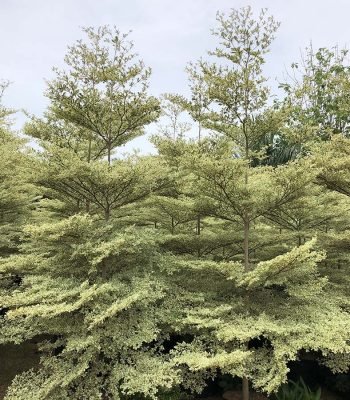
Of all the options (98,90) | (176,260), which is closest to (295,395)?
(176,260)

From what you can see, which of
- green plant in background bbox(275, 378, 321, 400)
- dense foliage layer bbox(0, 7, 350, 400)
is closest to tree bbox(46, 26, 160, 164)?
dense foliage layer bbox(0, 7, 350, 400)

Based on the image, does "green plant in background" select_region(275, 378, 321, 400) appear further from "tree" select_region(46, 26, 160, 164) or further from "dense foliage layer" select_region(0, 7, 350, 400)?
"tree" select_region(46, 26, 160, 164)

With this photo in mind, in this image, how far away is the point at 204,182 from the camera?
770cm

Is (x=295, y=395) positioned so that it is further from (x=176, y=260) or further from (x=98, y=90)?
(x=98, y=90)

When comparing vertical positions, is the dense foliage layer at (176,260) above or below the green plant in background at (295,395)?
above

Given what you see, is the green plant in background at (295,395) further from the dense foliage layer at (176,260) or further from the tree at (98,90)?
the tree at (98,90)

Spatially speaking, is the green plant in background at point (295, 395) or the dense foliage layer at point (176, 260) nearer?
the dense foliage layer at point (176, 260)

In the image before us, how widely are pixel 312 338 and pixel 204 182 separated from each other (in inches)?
140

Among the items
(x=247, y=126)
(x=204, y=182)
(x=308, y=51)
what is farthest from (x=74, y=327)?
(x=308, y=51)

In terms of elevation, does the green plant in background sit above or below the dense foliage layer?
below

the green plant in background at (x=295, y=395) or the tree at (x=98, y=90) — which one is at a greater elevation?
the tree at (x=98, y=90)

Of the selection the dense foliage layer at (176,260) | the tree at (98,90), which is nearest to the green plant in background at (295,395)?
the dense foliage layer at (176,260)

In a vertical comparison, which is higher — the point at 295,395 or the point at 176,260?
the point at 176,260

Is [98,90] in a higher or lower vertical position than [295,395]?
higher
